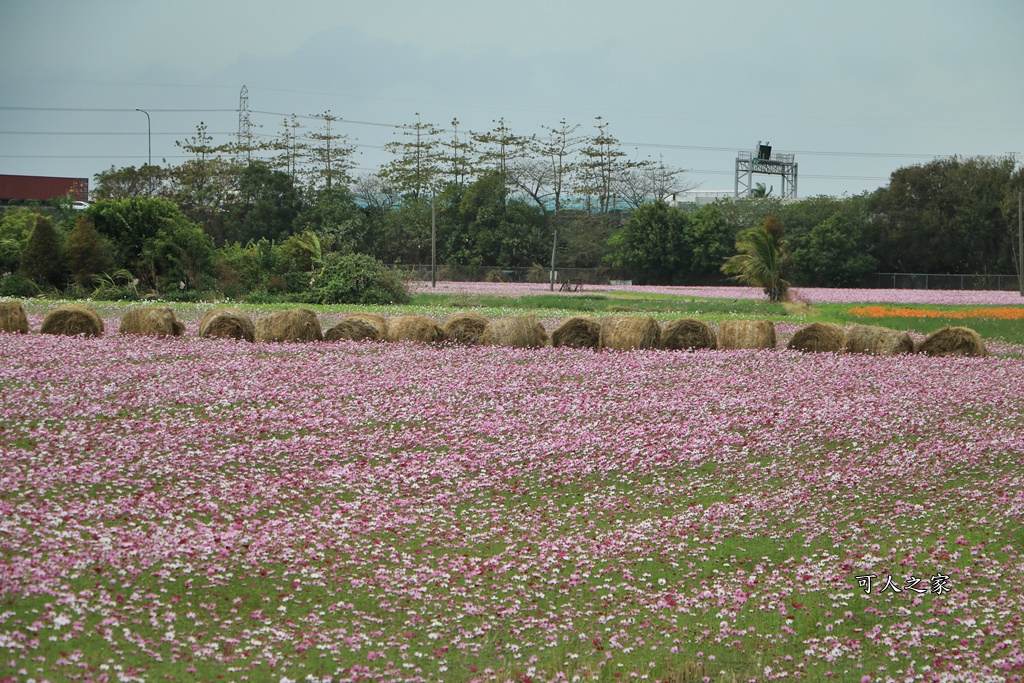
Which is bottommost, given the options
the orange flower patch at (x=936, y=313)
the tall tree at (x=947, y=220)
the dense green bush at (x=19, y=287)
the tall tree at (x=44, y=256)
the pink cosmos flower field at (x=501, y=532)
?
the pink cosmos flower field at (x=501, y=532)

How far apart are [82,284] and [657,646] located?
34.4 metres

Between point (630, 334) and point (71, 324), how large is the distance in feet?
39.9

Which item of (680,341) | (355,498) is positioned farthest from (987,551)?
(680,341)

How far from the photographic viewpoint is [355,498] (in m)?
9.97

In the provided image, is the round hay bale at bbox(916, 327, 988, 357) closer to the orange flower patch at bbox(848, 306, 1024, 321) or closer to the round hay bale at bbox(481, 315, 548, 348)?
the round hay bale at bbox(481, 315, 548, 348)

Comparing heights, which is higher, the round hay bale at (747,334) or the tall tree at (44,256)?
the tall tree at (44,256)

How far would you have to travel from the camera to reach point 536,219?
8162cm

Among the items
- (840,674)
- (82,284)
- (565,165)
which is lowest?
(840,674)

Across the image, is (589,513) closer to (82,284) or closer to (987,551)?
(987,551)

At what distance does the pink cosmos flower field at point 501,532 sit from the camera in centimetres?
663

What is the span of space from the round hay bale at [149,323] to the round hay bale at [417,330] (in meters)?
4.88

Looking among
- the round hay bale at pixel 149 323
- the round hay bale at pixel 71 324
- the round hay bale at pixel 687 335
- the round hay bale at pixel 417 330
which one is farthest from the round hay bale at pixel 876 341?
the round hay bale at pixel 71 324

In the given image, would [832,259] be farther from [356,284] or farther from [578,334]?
[578,334]

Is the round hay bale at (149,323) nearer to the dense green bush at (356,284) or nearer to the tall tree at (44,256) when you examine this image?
the dense green bush at (356,284)
